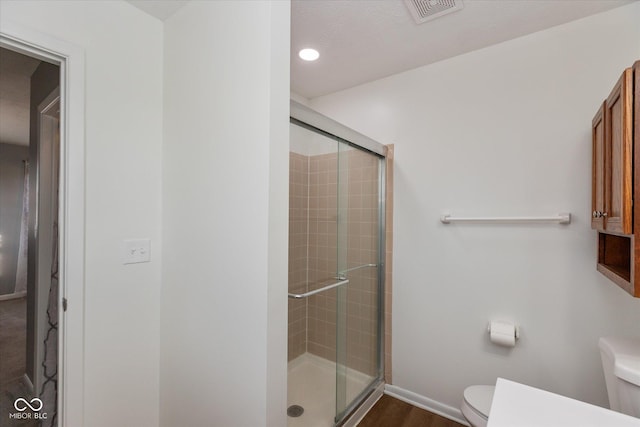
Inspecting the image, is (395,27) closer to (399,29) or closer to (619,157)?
(399,29)

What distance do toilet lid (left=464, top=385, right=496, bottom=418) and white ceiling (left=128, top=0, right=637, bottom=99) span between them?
Result: 199 centimetres

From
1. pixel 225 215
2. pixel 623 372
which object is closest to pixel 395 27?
pixel 225 215

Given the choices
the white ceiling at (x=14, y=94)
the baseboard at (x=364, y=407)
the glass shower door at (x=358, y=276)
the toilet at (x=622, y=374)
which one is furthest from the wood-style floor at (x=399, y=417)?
the white ceiling at (x=14, y=94)

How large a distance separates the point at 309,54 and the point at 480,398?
2.27 meters

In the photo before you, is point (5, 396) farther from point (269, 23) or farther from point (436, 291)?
point (436, 291)

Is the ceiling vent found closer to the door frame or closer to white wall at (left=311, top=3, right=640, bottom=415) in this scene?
white wall at (left=311, top=3, right=640, bottom=415)

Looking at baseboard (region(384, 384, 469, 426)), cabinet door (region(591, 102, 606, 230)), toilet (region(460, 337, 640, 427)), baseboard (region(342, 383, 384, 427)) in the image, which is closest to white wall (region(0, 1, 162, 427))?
baseboard (region(342, 383, 384, 427))

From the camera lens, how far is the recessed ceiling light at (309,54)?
1.96m

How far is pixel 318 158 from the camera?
169cm

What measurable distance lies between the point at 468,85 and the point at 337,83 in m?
0.98

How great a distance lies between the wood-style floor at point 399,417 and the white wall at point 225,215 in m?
1.05

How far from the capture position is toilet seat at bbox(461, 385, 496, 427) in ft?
4.67

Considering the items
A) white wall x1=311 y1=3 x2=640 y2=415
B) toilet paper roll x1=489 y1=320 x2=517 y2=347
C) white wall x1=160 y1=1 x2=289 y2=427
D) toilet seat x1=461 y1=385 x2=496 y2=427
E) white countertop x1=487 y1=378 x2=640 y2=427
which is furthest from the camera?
toilet paper roll x1=489 y1=320 x2=517 y2=347

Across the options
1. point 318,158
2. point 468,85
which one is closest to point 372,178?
point 318,158
